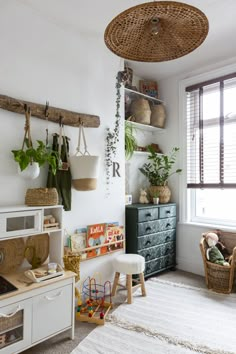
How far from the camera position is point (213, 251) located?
2.91 metres

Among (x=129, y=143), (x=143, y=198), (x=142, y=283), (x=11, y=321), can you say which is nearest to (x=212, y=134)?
(x=129, y=143)

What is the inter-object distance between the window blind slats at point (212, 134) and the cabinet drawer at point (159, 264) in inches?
39.4

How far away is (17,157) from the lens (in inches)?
73.4

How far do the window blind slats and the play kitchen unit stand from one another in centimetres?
210

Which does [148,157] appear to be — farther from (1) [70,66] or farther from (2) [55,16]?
(2) [55,16]

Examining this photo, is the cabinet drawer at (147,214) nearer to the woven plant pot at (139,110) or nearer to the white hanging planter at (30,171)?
the woven plant pot at (139,110)

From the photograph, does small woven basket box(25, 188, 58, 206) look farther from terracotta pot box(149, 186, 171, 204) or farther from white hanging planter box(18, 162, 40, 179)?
terracotta pot box(149, 186, 171, 204)

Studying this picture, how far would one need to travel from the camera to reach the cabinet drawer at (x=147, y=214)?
115 inches

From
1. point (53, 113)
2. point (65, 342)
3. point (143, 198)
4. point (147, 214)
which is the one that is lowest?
point (65, 342)

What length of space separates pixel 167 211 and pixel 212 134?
115cm

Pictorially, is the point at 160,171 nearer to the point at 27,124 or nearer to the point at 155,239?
the point at 155,239

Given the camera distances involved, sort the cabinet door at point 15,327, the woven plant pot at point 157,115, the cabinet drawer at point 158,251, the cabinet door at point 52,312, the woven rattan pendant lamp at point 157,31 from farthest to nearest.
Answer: the woven plant pot at point 157,115 < the cabinet drawer at point 158,251 < the cabinet door at point 52,312 < the cabinet door at point 15,327 < the woven rattan pendant lamp at point 157,31

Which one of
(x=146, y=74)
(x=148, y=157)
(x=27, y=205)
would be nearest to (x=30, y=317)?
(x=27, y=205)

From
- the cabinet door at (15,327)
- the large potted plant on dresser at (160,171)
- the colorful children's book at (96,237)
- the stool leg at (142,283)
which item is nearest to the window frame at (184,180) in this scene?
→ the large potted plant on dresser at (160,171)
